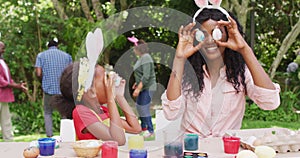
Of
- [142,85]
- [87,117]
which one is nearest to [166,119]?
[87,117]

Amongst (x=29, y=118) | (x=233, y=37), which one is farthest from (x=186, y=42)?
(x=29, y=118)

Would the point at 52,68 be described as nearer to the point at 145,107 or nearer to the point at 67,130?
the point at 145,107

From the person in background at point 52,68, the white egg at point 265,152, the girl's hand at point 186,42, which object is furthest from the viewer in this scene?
the person in background at point 52,68

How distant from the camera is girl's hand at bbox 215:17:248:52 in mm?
2020

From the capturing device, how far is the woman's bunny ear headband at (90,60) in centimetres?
175

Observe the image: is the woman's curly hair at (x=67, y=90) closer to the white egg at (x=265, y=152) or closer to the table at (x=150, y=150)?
the table at (x=150, y=150)

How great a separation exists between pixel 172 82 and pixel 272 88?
51cm

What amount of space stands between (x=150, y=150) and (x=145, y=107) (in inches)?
114

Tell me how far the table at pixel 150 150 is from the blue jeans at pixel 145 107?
229cm

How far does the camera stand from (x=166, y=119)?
235 cm

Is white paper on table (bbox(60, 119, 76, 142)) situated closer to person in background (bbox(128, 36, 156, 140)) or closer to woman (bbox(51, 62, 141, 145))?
woman (bbox(51, 62, 141, 145))

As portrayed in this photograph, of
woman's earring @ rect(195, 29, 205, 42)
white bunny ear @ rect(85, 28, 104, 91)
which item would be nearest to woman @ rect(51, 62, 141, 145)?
white bunny ear @ rect(85, 28, 104, 91)

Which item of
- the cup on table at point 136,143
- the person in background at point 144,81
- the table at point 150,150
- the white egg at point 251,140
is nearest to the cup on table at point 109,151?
the table at point 150,150

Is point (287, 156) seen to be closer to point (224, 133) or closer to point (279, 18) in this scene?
point (224, 133)
